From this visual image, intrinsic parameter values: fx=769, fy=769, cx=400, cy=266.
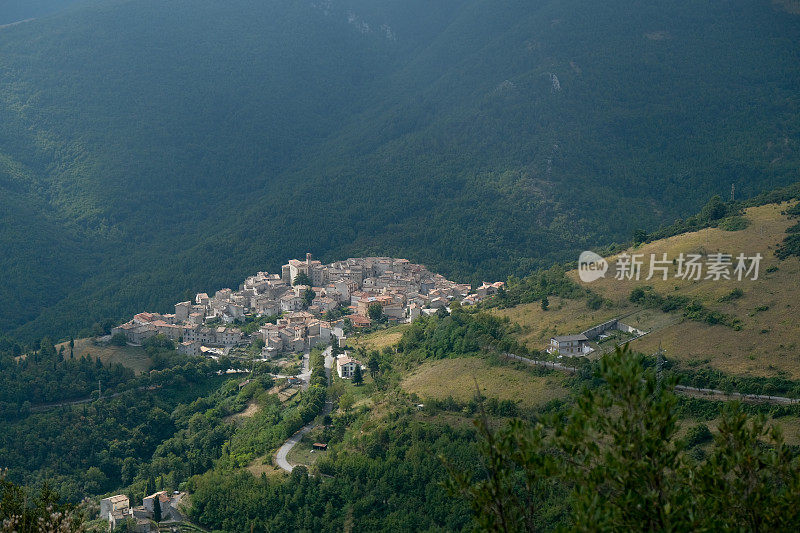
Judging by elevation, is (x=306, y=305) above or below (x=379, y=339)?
above

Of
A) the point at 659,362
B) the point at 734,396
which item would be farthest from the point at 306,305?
the point at 734,396

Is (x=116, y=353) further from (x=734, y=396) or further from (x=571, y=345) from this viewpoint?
(x=734, y=396)

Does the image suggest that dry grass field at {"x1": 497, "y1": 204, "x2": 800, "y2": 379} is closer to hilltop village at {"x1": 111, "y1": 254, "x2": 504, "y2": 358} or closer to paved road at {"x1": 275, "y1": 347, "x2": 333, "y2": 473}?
paved road at {"x1": 275, "y1": 347, "x2": 333, "y2": 473}

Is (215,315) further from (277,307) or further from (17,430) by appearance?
(17,430)

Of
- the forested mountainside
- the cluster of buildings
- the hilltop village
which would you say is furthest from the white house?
the forested mountainside

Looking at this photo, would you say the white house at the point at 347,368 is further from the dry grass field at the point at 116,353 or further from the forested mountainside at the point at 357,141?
the forested mountainside at the point at 357,141
